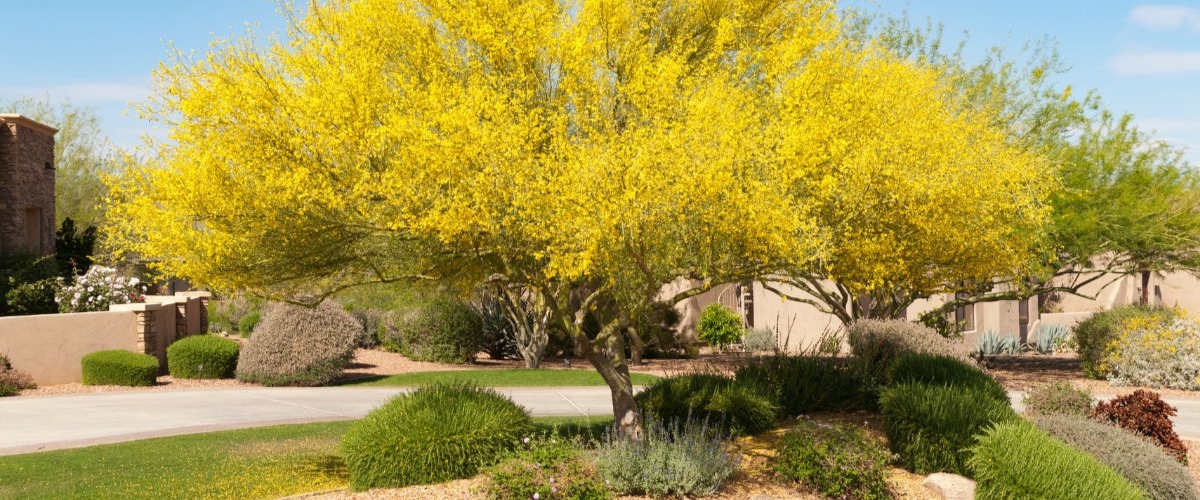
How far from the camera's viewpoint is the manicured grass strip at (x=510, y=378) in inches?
803

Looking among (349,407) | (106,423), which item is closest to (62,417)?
(106,423)

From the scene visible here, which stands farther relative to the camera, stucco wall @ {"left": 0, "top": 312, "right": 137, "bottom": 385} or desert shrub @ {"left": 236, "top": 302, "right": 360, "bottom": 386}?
desert shrub @ {"left": 236, "top": 302, "right": 360, "bottom": 386}

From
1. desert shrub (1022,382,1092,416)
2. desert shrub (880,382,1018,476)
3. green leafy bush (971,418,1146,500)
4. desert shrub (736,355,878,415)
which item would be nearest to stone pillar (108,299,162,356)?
desert shrub (736,355,878,415)

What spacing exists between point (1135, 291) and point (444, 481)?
33.2 metres

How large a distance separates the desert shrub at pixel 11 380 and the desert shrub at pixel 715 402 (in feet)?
41.3

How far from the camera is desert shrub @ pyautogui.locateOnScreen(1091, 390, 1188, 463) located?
480 inches

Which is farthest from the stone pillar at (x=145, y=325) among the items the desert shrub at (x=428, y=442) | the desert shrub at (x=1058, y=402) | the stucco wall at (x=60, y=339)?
the desert shrub at (x=1058, y=402)

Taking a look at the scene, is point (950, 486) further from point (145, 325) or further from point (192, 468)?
point (145, 325)

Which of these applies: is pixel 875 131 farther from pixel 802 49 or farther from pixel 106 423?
pixel 106 423

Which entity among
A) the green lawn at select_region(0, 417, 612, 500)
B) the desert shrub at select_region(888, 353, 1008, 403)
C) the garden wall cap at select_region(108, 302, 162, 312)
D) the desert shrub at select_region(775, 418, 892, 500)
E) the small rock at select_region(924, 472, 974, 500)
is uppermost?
the garden wall cap at select_region(108, 302, 162, 312)

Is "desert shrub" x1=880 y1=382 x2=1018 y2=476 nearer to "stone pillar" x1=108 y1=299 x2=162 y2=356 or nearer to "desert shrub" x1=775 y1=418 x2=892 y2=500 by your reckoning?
"desert shrub" x1=775 y1=418 x2=892 y2=500

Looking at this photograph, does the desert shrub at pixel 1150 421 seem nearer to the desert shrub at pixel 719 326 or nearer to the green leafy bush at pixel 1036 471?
the green leafy bush at pixel 1036 471

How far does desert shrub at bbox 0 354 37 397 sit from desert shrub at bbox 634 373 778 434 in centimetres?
1260

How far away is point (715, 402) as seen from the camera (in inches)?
498
